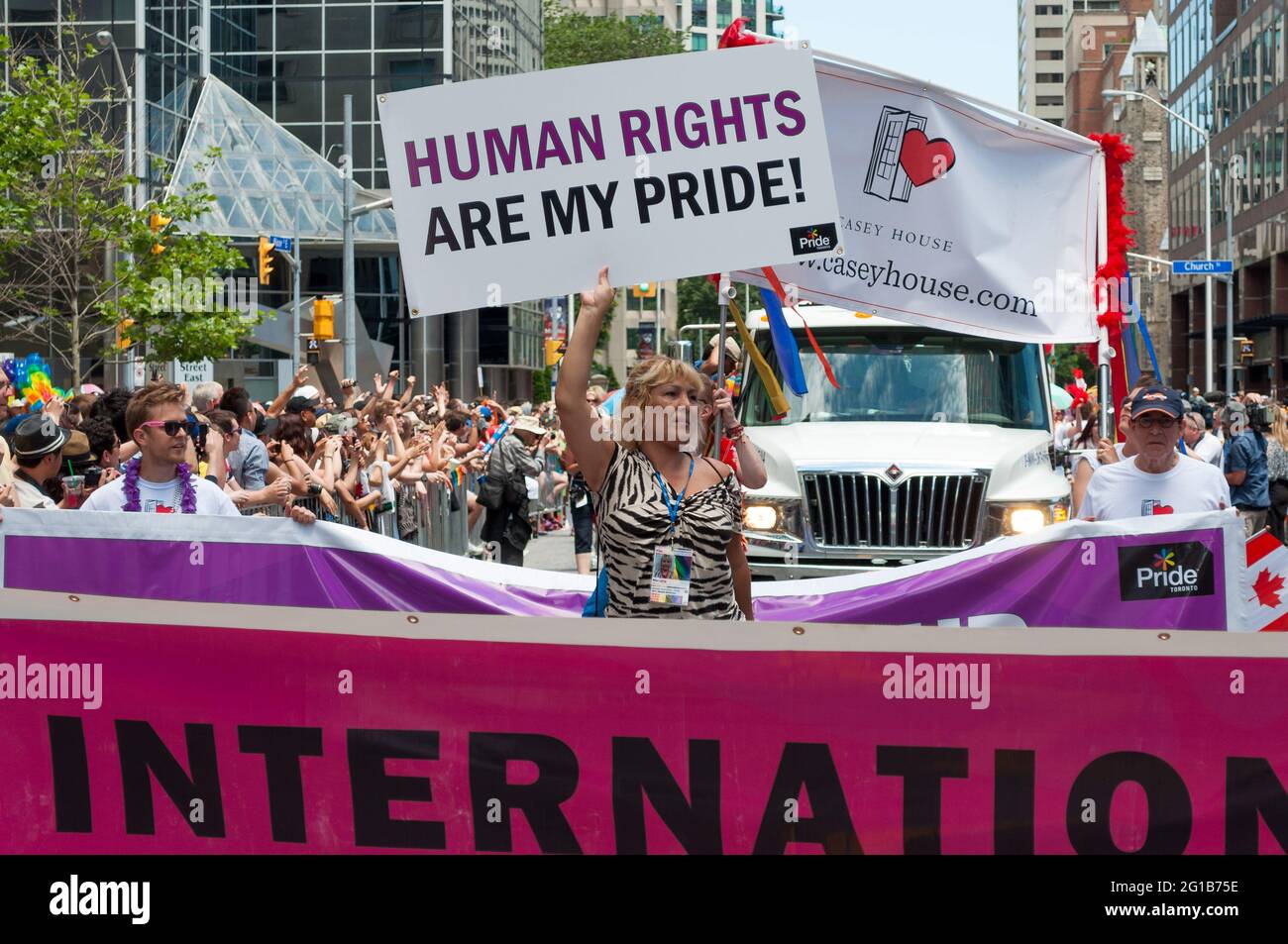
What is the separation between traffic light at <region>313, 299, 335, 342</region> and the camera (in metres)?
29.4

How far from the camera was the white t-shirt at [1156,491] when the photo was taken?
6.81 metres

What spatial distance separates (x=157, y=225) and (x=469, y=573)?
84.9ft

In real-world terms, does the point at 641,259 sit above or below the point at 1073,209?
below

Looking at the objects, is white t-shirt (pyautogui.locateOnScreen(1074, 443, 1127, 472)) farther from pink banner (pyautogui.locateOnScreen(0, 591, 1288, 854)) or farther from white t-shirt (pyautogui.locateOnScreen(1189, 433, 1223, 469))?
white t-shirt (pyautogui.locateOnScreen(1189, 433, 1223, 469))

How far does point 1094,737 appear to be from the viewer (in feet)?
13.9

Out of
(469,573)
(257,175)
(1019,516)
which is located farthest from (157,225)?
(469,573)

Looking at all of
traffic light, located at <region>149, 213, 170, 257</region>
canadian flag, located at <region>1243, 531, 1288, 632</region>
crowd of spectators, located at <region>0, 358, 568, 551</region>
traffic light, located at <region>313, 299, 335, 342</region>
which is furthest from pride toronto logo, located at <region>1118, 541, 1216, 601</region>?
traffic light, located at <region>149, 213, 170, 257</region>

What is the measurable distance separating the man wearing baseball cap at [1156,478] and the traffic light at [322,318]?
23.9 meters

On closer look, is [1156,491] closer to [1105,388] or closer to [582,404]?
[1105,388]

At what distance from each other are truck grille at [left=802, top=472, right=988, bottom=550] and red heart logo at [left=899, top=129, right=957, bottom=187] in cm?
285
